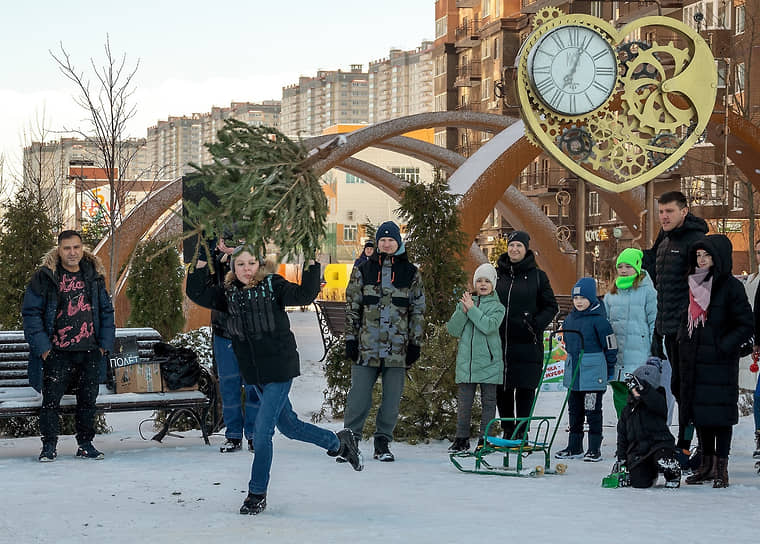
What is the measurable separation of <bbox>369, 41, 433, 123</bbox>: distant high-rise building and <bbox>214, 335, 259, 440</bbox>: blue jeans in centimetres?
13023

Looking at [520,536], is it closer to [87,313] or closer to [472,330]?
[472,330]

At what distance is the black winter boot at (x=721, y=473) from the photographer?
691 cm

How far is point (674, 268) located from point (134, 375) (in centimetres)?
417

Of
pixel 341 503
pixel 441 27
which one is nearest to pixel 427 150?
pixel 341 503

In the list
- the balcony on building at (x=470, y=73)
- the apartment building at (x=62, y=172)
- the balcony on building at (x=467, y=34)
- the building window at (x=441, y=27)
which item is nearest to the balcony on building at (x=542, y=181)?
the balcony on building at (x=470, y=73)

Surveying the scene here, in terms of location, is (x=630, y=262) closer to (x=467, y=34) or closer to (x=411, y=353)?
(x=411, y=353)

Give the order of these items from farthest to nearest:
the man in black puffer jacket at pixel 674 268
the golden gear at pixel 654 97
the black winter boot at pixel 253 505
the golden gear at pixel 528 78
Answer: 1. the golden gear at pixel 654 97
2. the golden gear at pixel 528 78
3. the man in black puffer jacket at pixel 674 268
4. the black winter boot at pixel 253 505

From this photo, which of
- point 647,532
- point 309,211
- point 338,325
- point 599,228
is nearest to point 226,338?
point 309,211

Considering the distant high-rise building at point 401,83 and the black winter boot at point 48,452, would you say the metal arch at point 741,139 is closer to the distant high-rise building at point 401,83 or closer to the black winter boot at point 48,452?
the black winter boot at point 48,452

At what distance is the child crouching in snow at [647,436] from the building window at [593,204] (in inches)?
1670

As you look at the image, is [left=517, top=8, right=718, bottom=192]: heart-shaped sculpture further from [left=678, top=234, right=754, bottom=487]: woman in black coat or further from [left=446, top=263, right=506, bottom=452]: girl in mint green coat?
[left=678, top=234, right=754, bottom=487]: woman in black coat

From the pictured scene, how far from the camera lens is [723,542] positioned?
5.34m

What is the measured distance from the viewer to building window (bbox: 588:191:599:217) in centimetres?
4878

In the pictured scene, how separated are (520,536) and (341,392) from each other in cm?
552
